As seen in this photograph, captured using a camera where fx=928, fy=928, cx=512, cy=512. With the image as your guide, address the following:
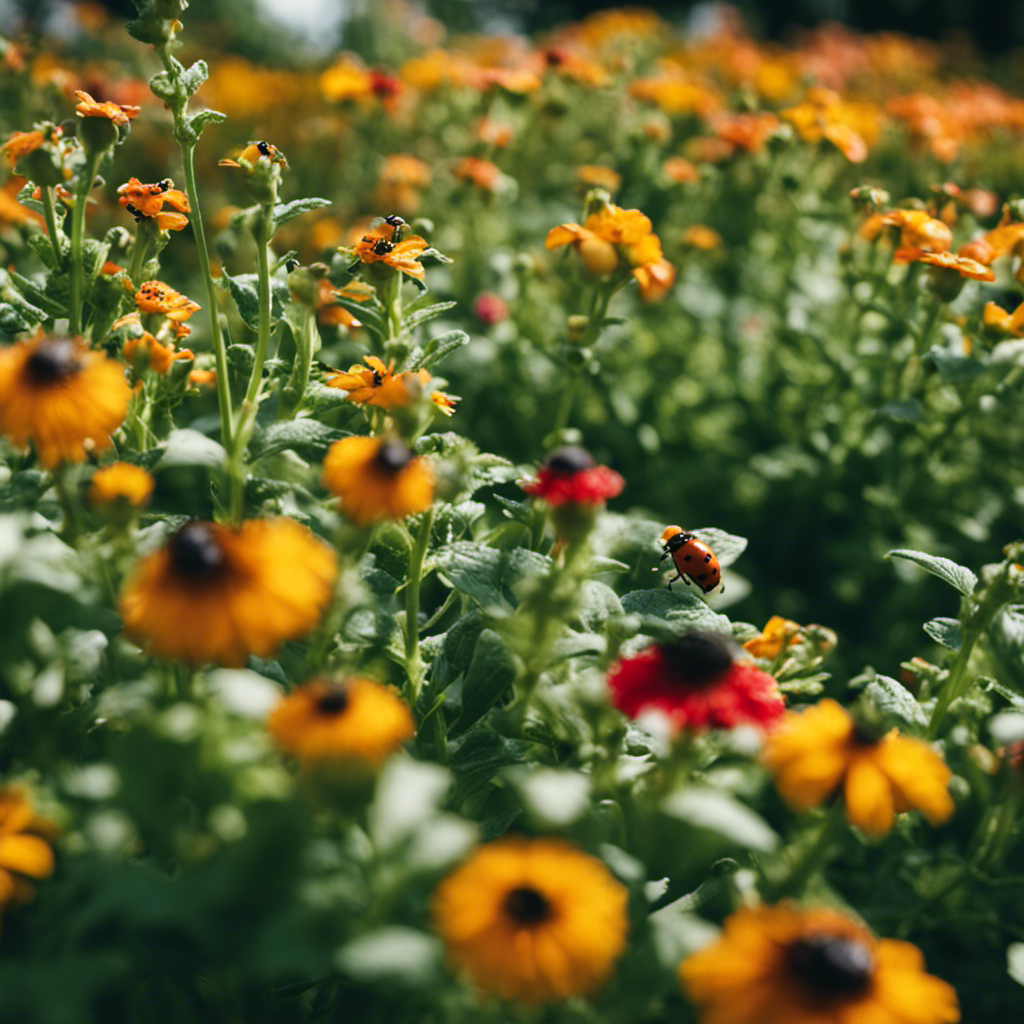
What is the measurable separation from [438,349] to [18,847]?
2.68ft

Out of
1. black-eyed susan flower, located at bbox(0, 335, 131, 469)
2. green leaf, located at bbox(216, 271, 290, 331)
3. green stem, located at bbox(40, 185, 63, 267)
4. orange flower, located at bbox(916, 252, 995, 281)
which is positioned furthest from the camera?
orange flower, located at bbox(916, 252, 995, 281)

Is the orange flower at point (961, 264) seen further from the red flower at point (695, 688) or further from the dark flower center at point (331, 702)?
the dark flower center at point (331, 702)

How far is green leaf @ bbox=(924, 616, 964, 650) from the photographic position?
123 centimetres

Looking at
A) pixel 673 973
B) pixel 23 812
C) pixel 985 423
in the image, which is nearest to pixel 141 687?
pixel 23 812

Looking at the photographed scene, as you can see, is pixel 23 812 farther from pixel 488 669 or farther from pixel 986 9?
pixel 986 9

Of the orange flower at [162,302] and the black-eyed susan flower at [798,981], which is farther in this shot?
the orange flower at [162,302]

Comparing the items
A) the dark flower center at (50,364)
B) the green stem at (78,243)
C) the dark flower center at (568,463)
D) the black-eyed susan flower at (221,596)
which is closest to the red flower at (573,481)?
the dark flower center at (568,463)

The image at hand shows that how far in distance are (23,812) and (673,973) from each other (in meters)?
0.55

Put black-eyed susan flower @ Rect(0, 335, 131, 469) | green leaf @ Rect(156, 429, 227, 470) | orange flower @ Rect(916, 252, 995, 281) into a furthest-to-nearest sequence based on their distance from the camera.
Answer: orange flower @ Rect(916, 252, 995, 281) → green leaf @ Rect(156, 429, 227, 470) → black-eyed susan flower @ Rect(0, 335, 131, 469)

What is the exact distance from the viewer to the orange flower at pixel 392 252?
1238 mm

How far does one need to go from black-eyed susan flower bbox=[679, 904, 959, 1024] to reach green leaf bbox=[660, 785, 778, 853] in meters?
0.06

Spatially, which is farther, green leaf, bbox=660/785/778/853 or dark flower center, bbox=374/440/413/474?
dark flower center, bbox=374/440/413/474

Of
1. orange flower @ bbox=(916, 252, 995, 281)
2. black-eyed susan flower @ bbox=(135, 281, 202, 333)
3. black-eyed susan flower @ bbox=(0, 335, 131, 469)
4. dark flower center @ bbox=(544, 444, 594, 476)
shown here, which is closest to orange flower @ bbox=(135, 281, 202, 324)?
black-eyed susan flower @ bbox=(135, 281, 202, 333)

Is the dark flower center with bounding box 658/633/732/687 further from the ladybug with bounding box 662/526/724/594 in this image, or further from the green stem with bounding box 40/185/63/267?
the green stem with bounding box 40/185/63/267
